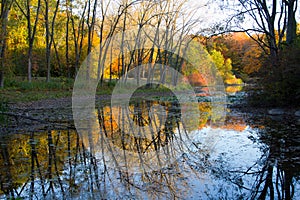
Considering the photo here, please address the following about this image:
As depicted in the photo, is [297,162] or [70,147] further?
[70,147]

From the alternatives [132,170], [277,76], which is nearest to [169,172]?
[132,170]

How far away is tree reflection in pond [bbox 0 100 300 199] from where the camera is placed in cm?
379

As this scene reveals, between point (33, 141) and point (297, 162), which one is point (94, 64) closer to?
point (33, 141)

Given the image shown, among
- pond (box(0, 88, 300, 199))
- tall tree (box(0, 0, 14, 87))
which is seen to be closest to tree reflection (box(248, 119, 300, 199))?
pond (box(0, 88, 300, 199))

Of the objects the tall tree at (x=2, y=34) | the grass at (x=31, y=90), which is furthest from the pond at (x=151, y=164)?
the tall tree at (x=2, y=34)

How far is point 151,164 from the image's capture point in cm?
510

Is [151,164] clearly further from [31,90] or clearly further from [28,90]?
[31,90]

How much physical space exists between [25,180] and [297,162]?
4225 mm

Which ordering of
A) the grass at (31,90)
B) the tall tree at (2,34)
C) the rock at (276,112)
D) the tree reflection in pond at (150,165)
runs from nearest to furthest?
1. the tree reflection in pond at (150,165)
2. the rock at (276,112)
3. the grass at (31,90)
4. the tall tree at (2,34)

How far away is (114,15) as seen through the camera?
96.8 feet

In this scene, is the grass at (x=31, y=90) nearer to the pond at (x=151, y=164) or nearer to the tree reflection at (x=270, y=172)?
the pond at (x=151, y=164)

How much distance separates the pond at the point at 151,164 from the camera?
380 centimetres

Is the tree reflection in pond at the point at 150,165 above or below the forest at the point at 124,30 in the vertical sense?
below

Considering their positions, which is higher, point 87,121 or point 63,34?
point 63,34
